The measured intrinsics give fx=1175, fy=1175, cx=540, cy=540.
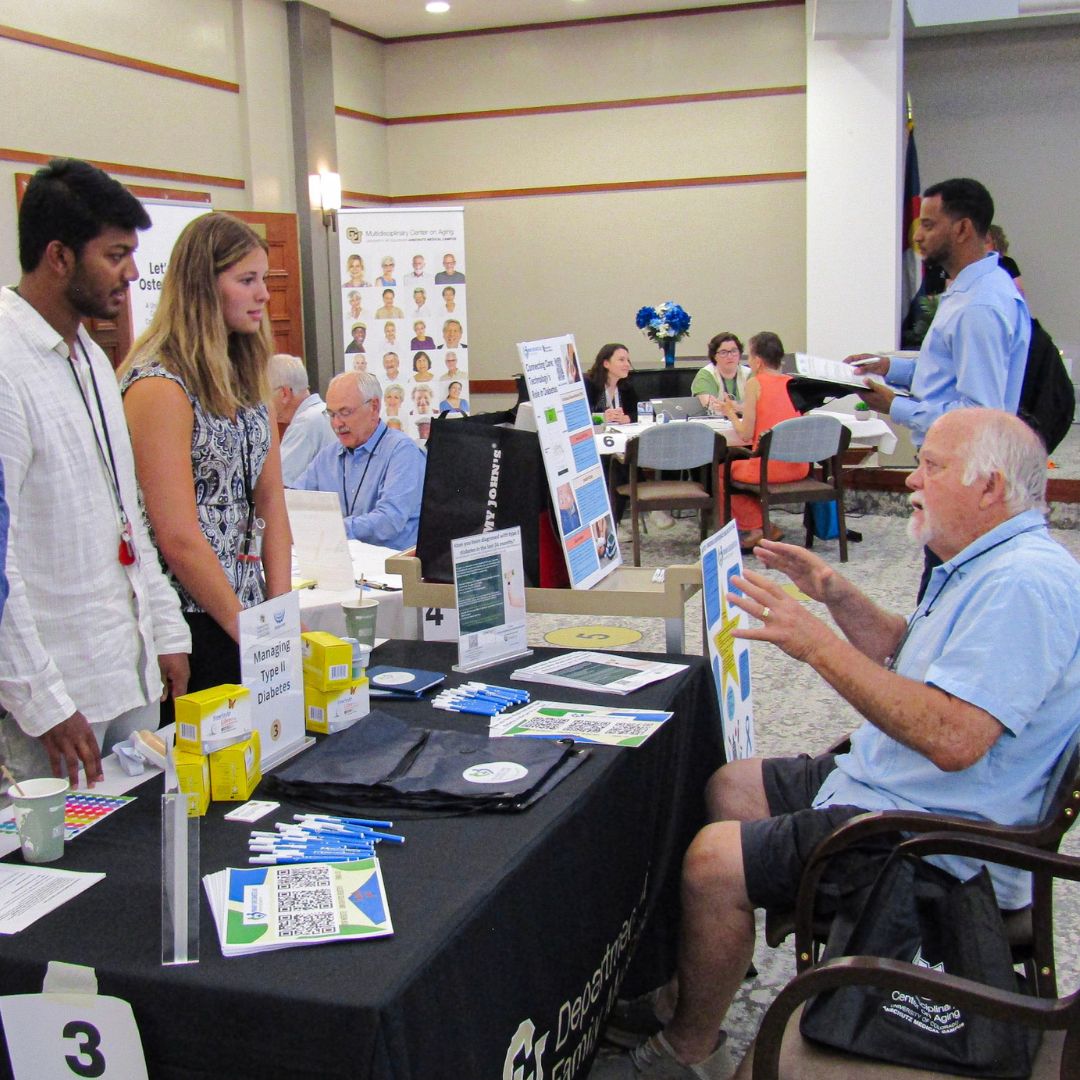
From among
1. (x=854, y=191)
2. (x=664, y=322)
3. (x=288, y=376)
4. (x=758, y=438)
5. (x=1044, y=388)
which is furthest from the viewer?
(x=854, y=191)

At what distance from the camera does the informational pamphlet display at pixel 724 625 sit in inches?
95.4

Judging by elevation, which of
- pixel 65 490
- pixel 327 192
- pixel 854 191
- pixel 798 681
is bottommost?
pixel 798 681

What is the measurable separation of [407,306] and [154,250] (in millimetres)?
2427

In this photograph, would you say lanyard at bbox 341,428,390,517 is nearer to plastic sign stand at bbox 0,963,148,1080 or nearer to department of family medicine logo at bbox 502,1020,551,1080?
department of family medicine logo at bbox 502,1020,551,1080

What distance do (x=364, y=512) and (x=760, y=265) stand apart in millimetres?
6879

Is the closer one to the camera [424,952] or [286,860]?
[424,952]

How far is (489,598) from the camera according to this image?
2285mm

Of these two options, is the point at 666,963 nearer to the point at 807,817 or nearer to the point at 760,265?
the point at 807,817

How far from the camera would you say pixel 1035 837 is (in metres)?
1.65

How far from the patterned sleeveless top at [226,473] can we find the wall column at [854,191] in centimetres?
714

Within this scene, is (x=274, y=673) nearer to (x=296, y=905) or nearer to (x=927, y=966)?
(x=296, y=905)

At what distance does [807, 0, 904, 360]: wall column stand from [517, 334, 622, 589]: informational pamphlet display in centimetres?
627

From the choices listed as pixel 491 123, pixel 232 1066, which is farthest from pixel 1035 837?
pixel 491 123

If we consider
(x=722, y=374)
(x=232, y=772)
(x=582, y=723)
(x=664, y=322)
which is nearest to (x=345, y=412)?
(x=582, y=723)
